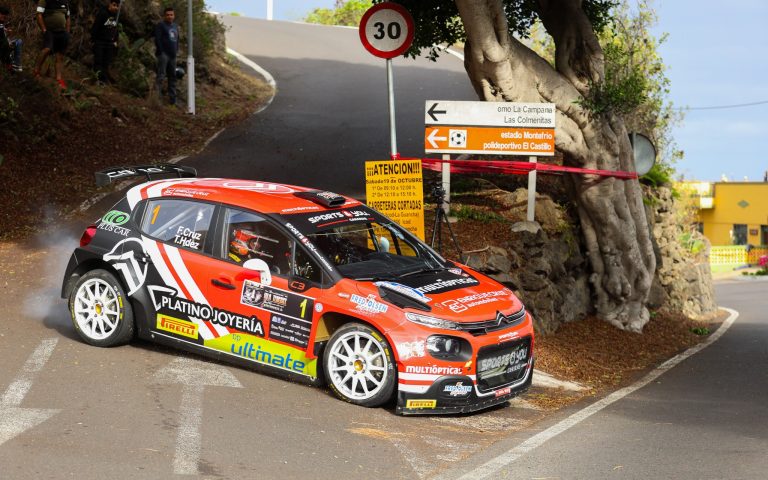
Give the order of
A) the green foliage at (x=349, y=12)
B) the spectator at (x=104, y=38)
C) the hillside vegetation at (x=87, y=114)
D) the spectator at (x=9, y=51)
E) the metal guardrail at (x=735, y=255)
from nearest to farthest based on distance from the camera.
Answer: the hillside vegetation at (x=87, y=114)
the spectator at (x=9, y=51)
the spectator at (x=104, y=38)
the green foliage at (x=349, y=12)
the metal guardrail at (x=735, y=255)

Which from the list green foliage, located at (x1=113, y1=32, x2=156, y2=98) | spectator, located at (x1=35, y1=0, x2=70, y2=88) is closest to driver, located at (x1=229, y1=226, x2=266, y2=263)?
spectator, located at (x1=35, y1=0, x2=70, y2=88)

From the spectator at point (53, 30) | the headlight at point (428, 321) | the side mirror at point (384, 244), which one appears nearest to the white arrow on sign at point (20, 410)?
the headlight at point (428, 321)

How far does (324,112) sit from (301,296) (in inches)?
630

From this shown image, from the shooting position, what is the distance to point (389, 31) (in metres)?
12.7

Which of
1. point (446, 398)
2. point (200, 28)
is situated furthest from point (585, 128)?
point (200, 28)

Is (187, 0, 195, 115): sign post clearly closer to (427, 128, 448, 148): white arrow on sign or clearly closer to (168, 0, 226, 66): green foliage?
(168, 0, 226, 66): green foliage

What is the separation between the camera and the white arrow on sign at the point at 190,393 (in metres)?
6.94

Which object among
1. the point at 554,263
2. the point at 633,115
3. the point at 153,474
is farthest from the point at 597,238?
the point at 153,474

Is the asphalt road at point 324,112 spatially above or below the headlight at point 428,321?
above

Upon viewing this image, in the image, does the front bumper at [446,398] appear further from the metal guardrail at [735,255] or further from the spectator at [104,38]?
the metal guardrail at [735,255]

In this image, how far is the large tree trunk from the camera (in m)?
14.8

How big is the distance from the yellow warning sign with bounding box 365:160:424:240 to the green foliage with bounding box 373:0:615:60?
4560 millimetres

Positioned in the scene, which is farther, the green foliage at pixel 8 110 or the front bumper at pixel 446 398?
the green foliage at pixel 8 110

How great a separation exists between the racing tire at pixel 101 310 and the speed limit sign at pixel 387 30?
15.5 ft
